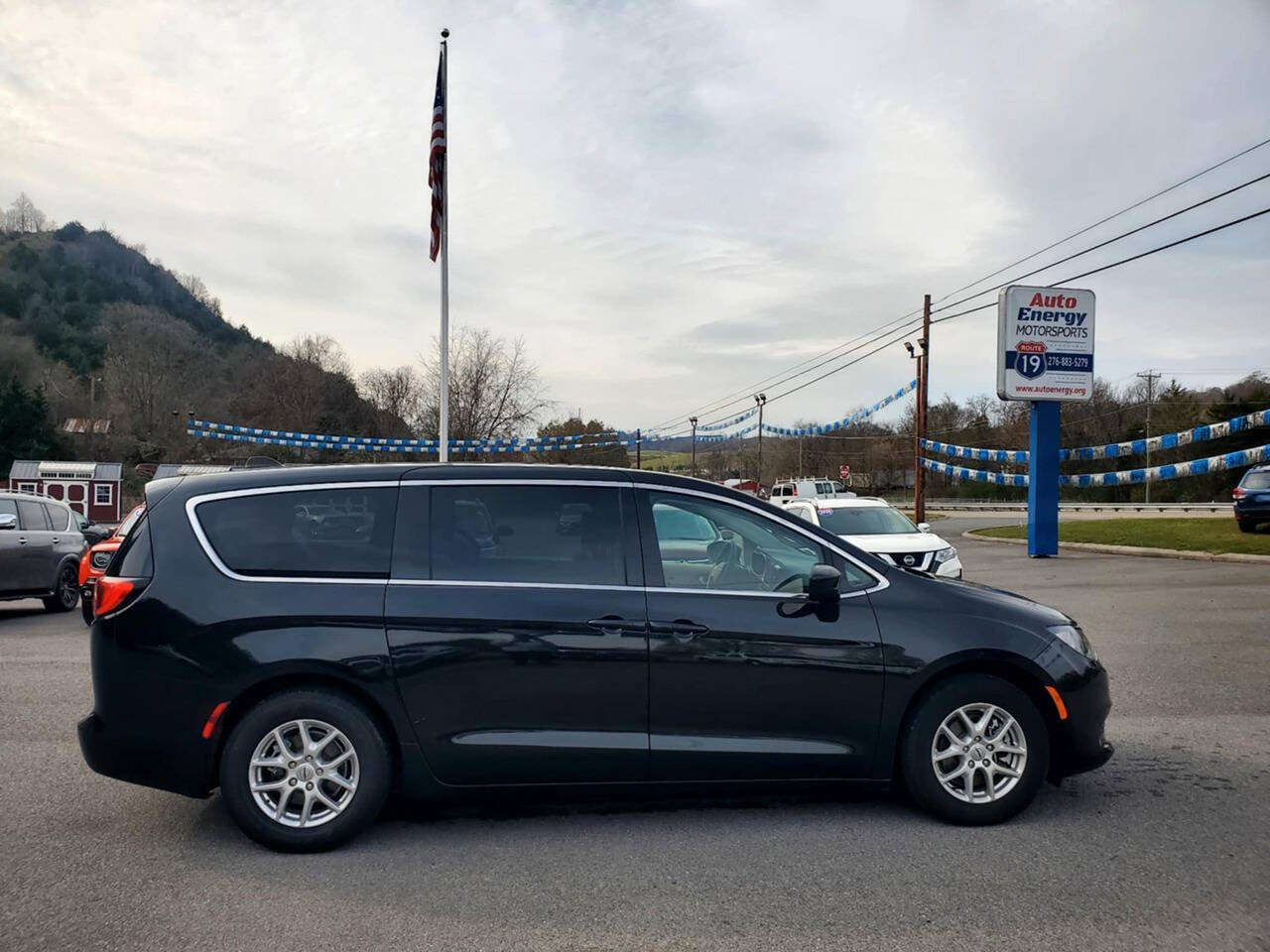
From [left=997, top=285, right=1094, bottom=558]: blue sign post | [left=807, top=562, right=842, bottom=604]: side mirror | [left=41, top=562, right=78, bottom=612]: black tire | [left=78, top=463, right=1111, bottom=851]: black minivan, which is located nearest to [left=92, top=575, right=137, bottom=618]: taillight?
[left=78, top=463, right=1111, bottom=851]: black minivan

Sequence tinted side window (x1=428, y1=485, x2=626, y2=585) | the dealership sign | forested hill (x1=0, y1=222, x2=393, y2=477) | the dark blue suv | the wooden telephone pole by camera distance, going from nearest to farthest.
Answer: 1. tinted side window (x1=428, y1=485, x2=626, y2=585)
2. the dealership sign
3. the dark blue suv
4. the wooden telephone pole
5. forested hill (x1=0, y1=222, x2=393, y2=477)

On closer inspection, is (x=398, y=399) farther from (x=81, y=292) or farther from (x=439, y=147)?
(x=81, y=292)

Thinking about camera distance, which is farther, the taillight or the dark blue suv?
the dark blue suv

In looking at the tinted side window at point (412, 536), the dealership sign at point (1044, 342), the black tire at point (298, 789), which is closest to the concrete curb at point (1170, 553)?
the dealership sign at point (1044, 342)

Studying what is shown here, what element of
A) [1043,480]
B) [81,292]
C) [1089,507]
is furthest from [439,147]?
[81,292]

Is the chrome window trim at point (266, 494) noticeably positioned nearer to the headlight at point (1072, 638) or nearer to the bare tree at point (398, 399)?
the headlight at point (1072, 638)

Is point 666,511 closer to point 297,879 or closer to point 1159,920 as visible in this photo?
point 297,879

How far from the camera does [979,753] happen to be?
4.78m

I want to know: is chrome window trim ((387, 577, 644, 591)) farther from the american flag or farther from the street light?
the street light

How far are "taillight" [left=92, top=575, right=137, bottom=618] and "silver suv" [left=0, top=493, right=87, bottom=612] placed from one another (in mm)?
9828

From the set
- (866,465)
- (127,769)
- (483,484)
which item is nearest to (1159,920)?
(483,484)

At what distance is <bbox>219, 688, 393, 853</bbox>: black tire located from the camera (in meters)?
4.46

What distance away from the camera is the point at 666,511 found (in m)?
4.98

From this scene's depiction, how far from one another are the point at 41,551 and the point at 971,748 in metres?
13.5
